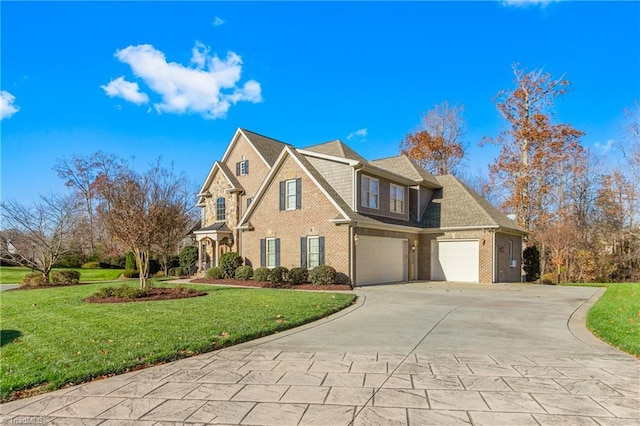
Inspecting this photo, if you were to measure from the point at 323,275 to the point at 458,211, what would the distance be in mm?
9193

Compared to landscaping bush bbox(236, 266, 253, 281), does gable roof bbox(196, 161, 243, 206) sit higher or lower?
higher

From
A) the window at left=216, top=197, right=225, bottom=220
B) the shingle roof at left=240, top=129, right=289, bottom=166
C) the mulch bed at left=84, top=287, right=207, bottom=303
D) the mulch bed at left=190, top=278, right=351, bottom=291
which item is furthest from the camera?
the window at left=216, top=197, right=225, bottom=220

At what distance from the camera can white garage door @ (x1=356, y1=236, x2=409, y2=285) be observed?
1809 centimetres

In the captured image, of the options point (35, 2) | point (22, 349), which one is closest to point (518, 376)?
point (22, 349)

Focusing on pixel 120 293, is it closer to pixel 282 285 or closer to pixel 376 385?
pixel 282 285

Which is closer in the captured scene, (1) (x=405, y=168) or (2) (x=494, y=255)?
(2) (x=494, y=255)

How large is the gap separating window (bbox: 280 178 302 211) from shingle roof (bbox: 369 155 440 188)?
6.92 metres

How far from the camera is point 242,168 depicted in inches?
1053

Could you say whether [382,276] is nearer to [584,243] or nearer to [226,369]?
[226,369]

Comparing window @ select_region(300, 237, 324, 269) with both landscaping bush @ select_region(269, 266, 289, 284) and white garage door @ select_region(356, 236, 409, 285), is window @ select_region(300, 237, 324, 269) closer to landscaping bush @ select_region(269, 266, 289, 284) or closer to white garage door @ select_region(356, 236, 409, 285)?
landscaping bush @ select_region(269, 266, 289, 284)

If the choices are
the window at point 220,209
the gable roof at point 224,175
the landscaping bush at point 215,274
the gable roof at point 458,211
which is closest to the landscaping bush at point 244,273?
the landscaping bush at point 215,274

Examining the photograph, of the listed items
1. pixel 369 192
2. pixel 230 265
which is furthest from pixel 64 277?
pixel 369 192

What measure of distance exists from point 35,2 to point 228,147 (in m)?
18.7

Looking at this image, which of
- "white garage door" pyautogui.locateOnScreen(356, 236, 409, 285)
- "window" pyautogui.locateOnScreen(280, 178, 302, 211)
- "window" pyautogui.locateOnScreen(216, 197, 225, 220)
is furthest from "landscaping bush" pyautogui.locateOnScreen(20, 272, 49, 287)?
"white garage door" pyautogui.locateOnScreen(356, 236, 409, 285)
